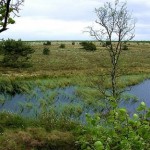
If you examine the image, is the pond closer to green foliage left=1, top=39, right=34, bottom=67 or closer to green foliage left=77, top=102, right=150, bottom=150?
green foliage left=1, top=39, right=34, bottom=67

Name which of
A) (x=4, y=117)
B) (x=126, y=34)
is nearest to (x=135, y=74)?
(x=126, y=34)

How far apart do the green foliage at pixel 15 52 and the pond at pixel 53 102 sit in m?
15.9

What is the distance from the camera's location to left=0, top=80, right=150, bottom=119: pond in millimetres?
29688

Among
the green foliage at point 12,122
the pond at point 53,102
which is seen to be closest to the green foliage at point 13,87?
the pond at point 53,102

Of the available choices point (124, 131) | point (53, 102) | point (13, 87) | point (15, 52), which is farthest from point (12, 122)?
point (15, 52)

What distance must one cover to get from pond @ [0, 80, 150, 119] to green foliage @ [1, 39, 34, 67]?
15.9 m

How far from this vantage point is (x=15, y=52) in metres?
55.1

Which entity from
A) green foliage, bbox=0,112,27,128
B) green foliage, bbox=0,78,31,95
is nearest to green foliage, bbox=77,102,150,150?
green foliage, bbox=0,112,27,128

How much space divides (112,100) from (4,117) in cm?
1722

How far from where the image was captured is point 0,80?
1522 inches

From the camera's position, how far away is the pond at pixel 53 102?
2969 centimetres

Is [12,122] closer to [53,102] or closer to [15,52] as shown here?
[53,102]

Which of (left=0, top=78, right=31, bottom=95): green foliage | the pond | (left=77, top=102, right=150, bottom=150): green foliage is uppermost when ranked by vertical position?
(left=77, top=102, right=150, bottom=150): green foliage

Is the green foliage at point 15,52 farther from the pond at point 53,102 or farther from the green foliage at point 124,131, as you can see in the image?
the green foliage at point 124,131
